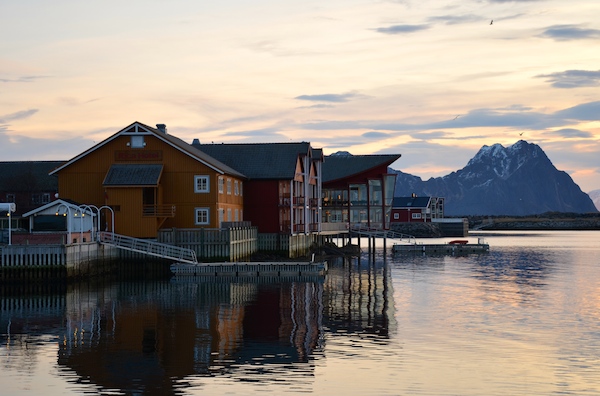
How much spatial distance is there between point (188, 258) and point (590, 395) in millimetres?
41588

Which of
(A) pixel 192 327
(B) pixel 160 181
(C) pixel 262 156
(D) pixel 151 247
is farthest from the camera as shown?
(C) pixel 262 156

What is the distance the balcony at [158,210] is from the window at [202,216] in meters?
2.02

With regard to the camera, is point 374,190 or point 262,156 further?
point 374,190

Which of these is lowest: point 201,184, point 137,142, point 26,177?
point 201,184

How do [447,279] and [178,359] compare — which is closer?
[178,359]

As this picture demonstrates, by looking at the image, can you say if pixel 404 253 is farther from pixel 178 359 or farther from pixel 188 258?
pixel 178 359

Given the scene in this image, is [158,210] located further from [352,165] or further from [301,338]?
[352,165]

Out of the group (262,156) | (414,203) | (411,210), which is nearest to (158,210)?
(262,156)

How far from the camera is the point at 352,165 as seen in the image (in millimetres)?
100562

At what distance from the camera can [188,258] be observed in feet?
210

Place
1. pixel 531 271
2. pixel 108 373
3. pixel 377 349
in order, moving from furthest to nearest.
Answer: pixel 531 271, pixel 377 349, pixel 108 373

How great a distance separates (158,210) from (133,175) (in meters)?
3.28

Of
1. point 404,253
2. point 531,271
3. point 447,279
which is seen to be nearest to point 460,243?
point 404,253

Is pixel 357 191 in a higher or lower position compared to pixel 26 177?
lower
